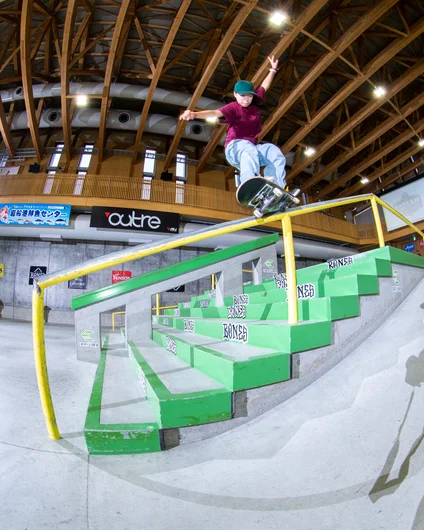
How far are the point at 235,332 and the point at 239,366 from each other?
78cm

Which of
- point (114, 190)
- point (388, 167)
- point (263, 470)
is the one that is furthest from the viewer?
point (388, 167)

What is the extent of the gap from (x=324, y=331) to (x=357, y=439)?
2.31 feet

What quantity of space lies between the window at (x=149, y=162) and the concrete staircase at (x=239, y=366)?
14622 mm

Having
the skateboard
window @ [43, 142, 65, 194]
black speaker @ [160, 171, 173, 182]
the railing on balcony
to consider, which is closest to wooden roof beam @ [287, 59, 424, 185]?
the railing on balcony

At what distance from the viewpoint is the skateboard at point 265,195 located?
1.98 m

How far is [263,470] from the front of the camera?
1113 mm

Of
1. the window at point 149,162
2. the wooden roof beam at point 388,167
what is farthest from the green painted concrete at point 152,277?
the wooden roof beam at point 388,167

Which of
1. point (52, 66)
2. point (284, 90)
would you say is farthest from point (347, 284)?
point (52, 66)

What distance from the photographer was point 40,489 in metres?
0.96

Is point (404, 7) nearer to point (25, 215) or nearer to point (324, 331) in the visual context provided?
point (324, 331)

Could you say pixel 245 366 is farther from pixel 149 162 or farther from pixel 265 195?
pixel 149 162

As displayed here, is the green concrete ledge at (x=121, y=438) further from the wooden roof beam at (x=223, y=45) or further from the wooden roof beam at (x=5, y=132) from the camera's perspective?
the wooden roof beam at (x=5, y=132)

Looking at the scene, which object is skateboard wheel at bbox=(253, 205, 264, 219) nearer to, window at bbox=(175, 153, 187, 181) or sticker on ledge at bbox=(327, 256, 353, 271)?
sticker on ledge at bbox=(327, 256, 353, 271)

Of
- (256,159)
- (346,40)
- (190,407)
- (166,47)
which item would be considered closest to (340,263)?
(256,159)
